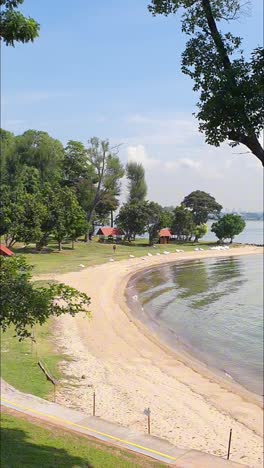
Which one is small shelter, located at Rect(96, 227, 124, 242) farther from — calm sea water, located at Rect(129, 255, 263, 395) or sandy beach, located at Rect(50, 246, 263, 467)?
sandy beach, located at Rect(50, 246, 263, 467)

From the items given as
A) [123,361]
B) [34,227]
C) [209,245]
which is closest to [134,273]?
[34,227]

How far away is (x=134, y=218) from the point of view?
282 feet

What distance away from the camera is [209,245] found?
104m

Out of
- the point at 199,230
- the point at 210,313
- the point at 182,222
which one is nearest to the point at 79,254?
the point at 182,222

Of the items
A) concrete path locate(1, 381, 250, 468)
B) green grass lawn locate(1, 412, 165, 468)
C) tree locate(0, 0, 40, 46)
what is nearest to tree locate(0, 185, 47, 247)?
concrete path locate(1, 381, 250, 468)

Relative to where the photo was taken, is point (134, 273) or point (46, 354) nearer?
point (46, 354)

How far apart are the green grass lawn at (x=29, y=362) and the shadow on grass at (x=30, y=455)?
17.2 feet

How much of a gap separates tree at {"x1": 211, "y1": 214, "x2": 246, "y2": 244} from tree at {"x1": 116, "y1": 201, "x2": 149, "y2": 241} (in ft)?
82.6

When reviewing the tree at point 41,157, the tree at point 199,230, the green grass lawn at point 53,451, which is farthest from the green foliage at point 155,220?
the green grass lawn at point 53,451

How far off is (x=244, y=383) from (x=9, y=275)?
15.6 meters

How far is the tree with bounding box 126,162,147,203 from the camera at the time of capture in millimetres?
108312

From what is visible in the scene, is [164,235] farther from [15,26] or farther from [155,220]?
[15,26]

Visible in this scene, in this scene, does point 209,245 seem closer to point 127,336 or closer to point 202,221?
point 202,221

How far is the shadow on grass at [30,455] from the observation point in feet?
32.9
